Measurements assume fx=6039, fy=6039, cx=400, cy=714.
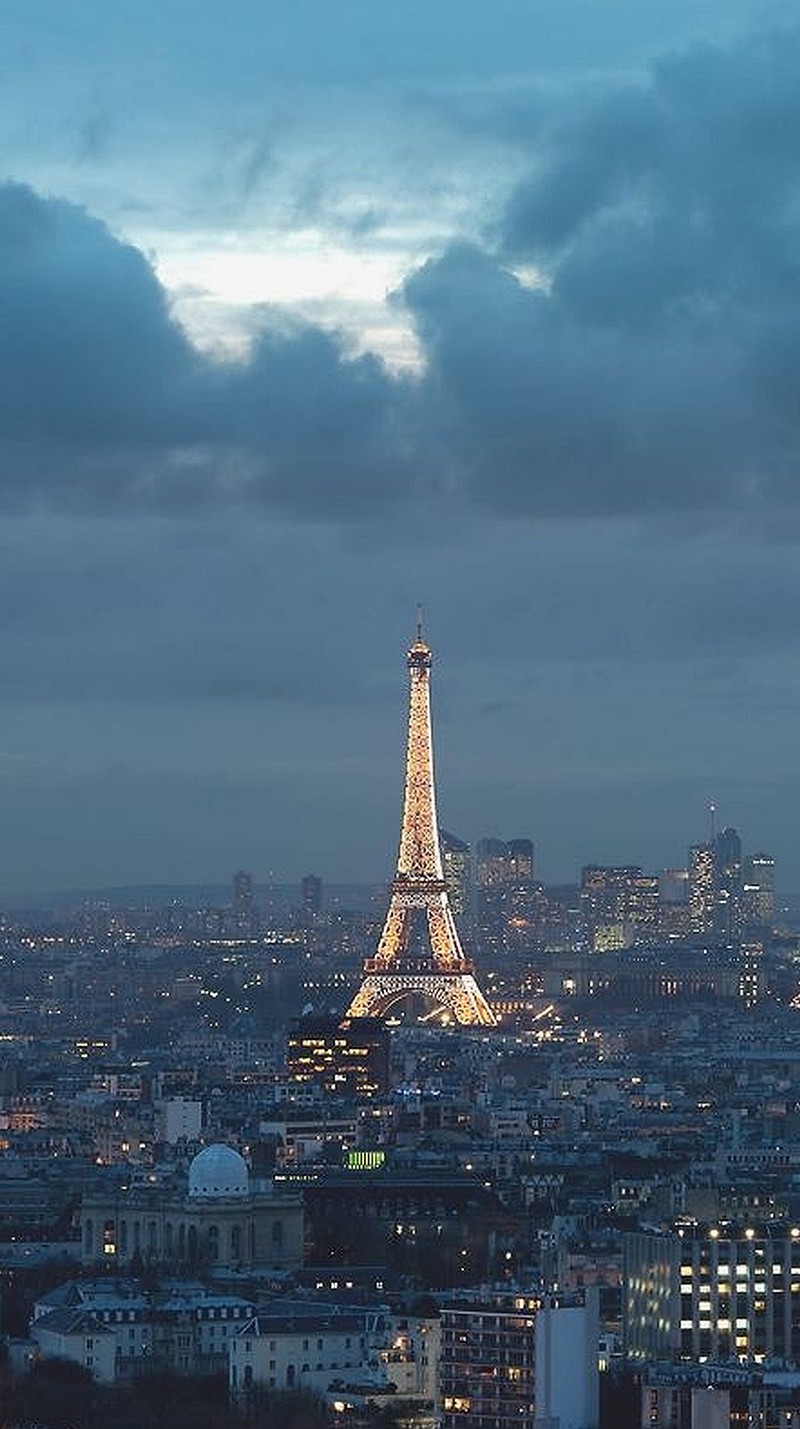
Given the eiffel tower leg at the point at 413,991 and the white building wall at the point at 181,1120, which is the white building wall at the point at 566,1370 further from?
the eiffel tower leg at the point at 413,991

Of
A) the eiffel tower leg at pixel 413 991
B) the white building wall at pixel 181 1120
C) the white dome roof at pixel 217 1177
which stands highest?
the eiffel tower leg at pixel 413 991

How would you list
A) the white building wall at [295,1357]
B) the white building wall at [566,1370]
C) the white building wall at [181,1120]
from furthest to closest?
the white building wall at [181,1120]
the white building wall at [295,1357]
the white building wall at [566,1370]

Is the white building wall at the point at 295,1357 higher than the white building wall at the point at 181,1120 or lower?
lower

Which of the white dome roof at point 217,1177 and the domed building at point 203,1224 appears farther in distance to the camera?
the white dome roof at point 217,1177

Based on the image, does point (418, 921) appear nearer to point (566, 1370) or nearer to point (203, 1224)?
point (203, 1224)

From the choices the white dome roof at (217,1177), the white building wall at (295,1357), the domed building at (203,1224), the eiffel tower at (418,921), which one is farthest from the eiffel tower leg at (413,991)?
the white building wall at (295,1357)

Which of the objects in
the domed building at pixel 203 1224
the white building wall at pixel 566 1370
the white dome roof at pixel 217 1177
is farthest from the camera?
the white dome roof at pixel 217 1177

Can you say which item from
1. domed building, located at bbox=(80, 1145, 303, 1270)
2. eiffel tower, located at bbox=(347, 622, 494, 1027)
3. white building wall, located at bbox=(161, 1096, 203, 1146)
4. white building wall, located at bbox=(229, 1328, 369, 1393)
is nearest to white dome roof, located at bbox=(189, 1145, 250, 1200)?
domed building, located at bbox=(80, 1145, 303, 1270)
